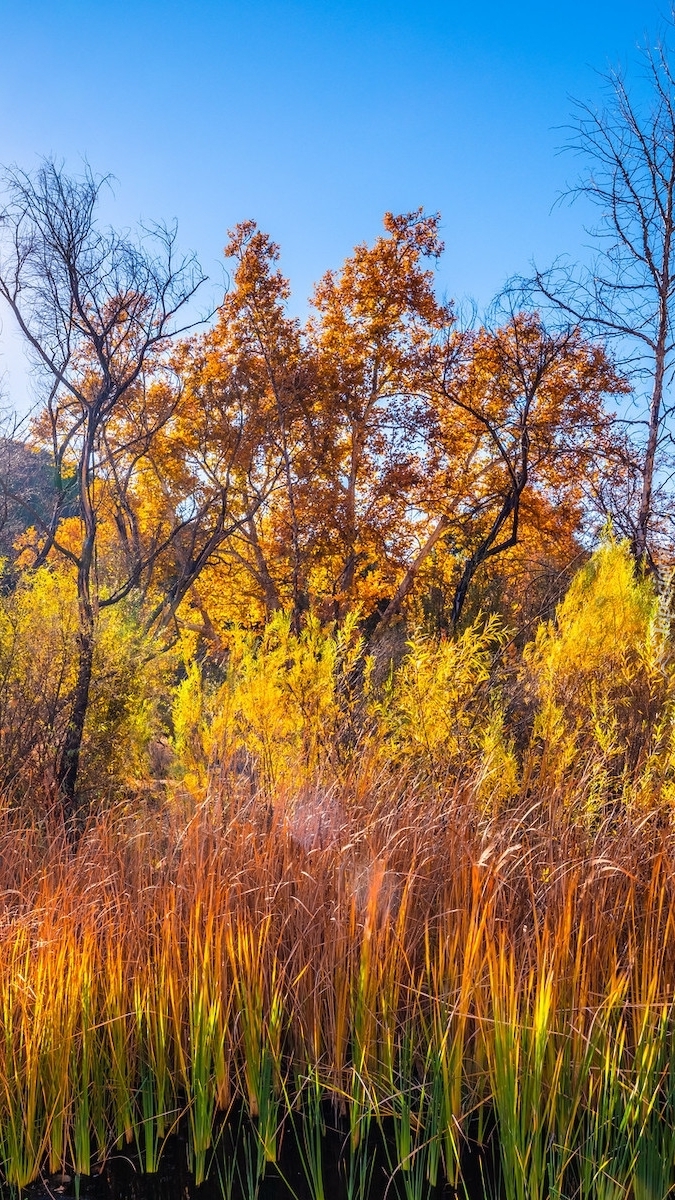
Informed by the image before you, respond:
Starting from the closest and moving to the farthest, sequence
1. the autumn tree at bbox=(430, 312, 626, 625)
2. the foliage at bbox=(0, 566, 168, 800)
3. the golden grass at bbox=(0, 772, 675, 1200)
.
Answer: the golden grass at bbox=(0, 772, 675, 1200) < the foliage at bbox=(0, 566, 168, 800) < the autumn tree at bbox=(430, 312, 626, 625)

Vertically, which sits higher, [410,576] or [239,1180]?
[410,576]

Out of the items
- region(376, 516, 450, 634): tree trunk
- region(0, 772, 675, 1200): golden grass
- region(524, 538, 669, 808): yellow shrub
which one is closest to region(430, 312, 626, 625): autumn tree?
region(376, 516, 450, 634): tree trunk

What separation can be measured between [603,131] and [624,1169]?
11.4m

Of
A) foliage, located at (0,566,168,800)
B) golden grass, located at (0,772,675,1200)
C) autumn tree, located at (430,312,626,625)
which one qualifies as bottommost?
golden grass, located at (0,772,675,1200)

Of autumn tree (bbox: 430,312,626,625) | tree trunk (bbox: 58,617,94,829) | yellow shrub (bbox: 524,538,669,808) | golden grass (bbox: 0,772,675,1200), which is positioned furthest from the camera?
autumn tree (bbox: 430,312,626,625)

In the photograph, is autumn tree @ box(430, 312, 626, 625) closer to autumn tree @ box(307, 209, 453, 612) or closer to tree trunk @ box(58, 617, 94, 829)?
autumn tree @ box(307, 209, 453, 612)

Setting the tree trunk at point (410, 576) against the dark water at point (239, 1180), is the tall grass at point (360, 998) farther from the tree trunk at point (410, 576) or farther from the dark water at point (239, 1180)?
the tree trunk at point (410, 576)

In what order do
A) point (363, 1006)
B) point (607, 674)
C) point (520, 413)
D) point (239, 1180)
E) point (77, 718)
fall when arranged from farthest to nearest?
1. point (520, 413)
2. point (77, 718)
3. point (607, 674)
4. point (363, 1006)
5. point (239, 1180)

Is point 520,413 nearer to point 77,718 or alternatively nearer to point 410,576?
point 410,576

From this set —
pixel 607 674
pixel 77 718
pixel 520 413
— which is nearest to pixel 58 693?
pixel 77 718

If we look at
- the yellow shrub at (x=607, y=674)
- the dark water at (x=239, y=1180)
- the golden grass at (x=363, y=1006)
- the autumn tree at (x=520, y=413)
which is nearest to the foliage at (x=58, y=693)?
the golden grass at (x=363, y=1006)

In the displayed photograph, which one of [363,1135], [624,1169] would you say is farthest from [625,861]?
[363,1135]

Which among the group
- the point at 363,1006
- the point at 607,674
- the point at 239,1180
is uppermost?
the point at 607,674

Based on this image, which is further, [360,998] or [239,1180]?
[360,998]
